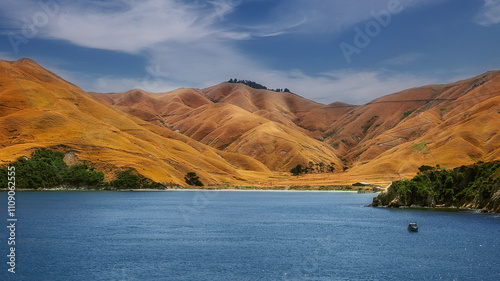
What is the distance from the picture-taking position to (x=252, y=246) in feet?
198

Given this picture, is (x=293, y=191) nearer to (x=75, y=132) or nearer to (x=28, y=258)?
(x=75, y=132)

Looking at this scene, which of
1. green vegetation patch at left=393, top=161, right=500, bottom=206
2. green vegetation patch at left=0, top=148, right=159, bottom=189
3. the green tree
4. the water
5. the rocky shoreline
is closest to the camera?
→ the water

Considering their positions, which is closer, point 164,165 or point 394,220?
point 394,220

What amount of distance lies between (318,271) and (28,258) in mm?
30549

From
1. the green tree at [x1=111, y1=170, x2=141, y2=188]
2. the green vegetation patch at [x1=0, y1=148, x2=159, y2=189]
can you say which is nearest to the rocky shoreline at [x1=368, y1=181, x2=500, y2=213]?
the green tree at [x1=111, y1=170, x2=141, y2=188]

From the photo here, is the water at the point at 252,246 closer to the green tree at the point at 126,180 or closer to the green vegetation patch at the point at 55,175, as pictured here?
the green vegetation patch at the point at 55,175

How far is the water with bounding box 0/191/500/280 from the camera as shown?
4600 centimetres

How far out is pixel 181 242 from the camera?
2466 inches

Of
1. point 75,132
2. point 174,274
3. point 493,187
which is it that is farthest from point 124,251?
point 75,132

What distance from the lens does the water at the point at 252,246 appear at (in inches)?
1811

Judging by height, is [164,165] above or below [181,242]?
above

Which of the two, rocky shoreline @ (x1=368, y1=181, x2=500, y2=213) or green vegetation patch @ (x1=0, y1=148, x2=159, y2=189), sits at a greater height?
green vegetation patch @ (x1=0, y1=148, x2=159, y2=189)

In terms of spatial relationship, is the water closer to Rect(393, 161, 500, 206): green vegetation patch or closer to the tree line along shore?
the tree line along shore

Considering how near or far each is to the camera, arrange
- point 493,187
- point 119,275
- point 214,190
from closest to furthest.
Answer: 1. point 119,275
2. point 493,187
3. point 214,190
